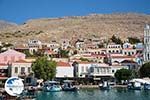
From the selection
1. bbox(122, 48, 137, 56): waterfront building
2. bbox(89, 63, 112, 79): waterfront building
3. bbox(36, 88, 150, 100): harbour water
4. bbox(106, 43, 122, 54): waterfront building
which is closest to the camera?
bbox(36, 88, 150, 100): harbour water

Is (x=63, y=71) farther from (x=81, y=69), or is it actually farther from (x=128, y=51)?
(x=128, y=51)

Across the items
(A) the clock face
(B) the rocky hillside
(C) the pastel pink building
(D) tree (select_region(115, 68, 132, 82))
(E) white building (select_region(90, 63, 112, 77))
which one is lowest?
(A) the clock face

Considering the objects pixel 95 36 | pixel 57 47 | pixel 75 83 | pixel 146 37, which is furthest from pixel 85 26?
pixel 75 83

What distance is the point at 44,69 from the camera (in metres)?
68.4

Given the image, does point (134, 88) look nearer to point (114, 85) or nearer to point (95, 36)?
point (114, 85)

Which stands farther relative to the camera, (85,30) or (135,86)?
(85,30)

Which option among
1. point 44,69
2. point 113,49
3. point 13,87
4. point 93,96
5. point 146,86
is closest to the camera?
point 13,87

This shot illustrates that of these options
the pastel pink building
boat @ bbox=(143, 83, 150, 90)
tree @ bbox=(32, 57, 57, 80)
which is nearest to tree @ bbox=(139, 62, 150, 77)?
boat @ bbox=(143, 83, 150, 90)

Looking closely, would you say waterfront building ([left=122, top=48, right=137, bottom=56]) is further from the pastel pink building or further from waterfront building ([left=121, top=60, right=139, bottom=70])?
the pastel pink building

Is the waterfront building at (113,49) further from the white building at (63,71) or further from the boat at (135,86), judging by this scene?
the boat at (135,86)

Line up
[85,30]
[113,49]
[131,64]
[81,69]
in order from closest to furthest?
[81,69] → [131,64] → [113,49] → [85,30]

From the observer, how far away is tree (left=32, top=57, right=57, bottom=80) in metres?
68.2

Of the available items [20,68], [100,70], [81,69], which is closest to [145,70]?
[100,70]

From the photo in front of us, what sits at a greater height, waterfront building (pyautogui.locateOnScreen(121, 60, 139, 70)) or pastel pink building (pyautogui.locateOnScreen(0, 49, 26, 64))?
pastel pink building (pyautogui.locateOnScreen(0, 49, 26, 64))
